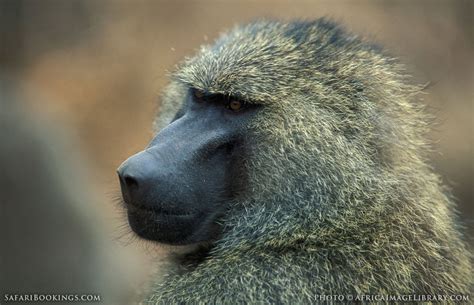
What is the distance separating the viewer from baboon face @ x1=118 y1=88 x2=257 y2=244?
3078 millimetres

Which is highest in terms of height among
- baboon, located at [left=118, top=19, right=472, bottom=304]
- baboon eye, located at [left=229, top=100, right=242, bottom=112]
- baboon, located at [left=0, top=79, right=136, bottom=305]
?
baboon eye, located at [left=229, top=100, right=242, bottom=112]

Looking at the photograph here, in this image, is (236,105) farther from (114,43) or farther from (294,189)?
(114,43)

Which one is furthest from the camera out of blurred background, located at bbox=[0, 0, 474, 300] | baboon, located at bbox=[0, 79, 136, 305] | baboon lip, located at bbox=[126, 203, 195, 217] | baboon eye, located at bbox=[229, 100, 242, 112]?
blurred background, located at bbox=[0, 0, 474, 300]

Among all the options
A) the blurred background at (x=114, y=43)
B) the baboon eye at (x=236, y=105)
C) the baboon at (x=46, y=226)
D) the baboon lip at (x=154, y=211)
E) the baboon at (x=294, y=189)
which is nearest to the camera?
the baboon at (x=294, y=189)

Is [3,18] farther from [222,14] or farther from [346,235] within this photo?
[346,235]

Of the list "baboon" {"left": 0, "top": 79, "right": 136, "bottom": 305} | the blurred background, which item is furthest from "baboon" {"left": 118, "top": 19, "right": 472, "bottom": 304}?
the blurred background

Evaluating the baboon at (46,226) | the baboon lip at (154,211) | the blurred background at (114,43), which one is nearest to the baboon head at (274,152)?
the baboon lip at (154,211)

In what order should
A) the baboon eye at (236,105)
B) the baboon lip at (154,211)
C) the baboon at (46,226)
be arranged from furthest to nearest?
the baboon at (46,226)
the baboon eye at (236,105)
the baboon lip at (154,211)

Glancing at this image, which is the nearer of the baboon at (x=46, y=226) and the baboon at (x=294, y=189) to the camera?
the baboon at (x=294, y=189)

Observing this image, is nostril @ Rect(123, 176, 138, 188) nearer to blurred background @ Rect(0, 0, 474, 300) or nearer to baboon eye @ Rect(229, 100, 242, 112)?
baboon eye @ Rect(229, 100, 242, 112)

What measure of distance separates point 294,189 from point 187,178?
0.50 m

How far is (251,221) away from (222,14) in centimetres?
809

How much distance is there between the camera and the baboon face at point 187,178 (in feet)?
10.1

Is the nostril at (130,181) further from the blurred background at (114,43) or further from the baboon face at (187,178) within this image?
the blurred background at (114,43)
